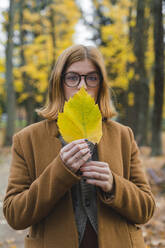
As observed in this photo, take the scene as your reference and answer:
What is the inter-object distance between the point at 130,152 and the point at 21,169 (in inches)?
27.3

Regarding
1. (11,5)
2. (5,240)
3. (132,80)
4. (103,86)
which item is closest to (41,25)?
(11,5)

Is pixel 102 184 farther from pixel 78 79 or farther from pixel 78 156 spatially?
pixel 78 79

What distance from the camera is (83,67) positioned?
1530mm

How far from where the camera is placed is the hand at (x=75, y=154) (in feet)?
3.57

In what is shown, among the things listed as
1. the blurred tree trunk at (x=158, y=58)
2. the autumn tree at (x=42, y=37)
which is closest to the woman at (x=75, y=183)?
the blurred tree trunk at (x=158, y=58)

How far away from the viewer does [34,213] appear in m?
1.31

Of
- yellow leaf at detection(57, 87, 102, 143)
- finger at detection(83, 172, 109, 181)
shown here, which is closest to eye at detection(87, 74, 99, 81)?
yellow leaf at detection(57, 87, 102, 143)

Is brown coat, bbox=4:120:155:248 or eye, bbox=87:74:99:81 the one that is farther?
eye, bbox=87:74:99:81

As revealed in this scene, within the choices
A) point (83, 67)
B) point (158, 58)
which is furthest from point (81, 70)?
point (158, 58)

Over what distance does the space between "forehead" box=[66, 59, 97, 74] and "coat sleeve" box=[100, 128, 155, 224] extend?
65cm

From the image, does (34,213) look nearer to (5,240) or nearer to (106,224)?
(106,224)

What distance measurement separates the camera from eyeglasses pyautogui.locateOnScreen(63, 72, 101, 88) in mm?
1509

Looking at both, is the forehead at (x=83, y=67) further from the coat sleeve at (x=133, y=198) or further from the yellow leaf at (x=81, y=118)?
the coat sleeve at (x=133, y=198)

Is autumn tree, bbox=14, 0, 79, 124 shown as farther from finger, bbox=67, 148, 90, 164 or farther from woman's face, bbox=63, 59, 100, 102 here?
finger, bbox=67, 148, 90, 164
